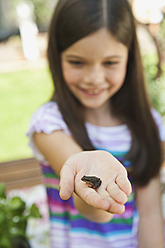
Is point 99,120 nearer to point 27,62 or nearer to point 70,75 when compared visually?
point 70,75

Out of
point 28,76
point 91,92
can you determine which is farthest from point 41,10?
point 91,92

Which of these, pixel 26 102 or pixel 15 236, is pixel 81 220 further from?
pixel 26 102

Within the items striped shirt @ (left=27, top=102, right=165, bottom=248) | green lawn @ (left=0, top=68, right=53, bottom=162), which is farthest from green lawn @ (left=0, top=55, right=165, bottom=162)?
striped shirt @ (left=27, top=102, right=165, bottom=248)

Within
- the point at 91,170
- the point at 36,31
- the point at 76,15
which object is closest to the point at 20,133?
the point at 76,15

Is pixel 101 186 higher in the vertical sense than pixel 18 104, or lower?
higher

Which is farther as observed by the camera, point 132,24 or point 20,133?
point 20,133

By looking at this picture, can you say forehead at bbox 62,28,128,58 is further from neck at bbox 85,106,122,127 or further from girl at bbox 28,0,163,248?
neck at bbox 85,106,122,127

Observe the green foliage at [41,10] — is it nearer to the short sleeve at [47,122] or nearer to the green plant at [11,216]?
the short sleeve at [47,122]
